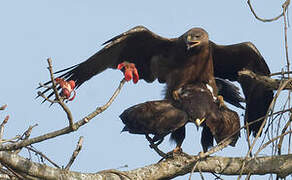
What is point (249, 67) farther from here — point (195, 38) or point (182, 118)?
point (182, 118)

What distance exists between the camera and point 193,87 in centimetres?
605

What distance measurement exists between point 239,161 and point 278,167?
0.34 meters

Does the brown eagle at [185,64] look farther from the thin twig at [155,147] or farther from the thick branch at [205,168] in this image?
the thick branch at [205,168]

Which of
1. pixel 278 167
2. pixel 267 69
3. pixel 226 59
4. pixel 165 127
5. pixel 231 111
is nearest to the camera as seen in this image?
pixel 278 167

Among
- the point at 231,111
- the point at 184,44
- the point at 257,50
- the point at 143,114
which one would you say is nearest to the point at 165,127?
the point at 143,114

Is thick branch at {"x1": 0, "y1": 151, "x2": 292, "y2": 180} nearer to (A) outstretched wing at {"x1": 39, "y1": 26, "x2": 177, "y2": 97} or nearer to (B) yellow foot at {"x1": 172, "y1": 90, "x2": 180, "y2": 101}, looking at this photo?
(B) yellow foot at {"x1": 172, "y1": 90, "x2": 180, "y2": 101}

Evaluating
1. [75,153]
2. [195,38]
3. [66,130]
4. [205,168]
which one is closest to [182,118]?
[205,168]

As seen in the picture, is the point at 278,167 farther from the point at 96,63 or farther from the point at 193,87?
the point at 96,63

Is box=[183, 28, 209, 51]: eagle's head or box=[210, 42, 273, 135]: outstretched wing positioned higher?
box=[183, 28, 209, 51]: eagle's head

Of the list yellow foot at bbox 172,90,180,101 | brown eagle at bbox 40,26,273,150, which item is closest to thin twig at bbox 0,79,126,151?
brown eagle at bbox 40,26,273,150

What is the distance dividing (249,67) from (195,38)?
2.89ft

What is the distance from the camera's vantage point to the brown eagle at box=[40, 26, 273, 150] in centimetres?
600

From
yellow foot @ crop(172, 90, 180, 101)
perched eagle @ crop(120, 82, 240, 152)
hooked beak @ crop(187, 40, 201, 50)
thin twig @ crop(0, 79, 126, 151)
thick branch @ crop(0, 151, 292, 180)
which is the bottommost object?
thick branch @ crop(0, 151, 292, 180)

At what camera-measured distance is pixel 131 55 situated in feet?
21.4
